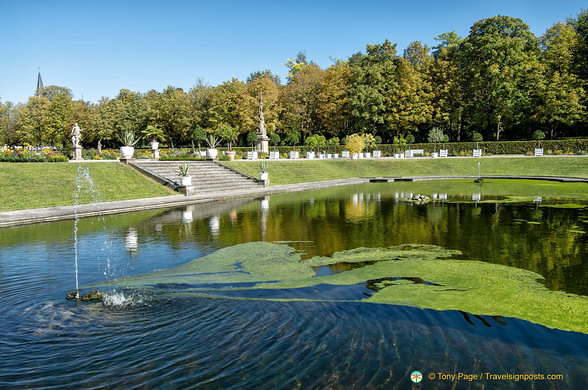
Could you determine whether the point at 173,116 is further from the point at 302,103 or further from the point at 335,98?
the point at 335,98

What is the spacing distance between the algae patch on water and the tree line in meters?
45.5

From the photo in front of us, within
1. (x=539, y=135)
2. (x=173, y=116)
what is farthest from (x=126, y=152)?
(x=539, y=135)

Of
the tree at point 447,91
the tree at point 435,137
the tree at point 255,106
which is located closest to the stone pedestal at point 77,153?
the tree at point 255,106

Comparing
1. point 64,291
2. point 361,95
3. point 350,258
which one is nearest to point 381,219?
point 350,258

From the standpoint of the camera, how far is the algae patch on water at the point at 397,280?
5.55m

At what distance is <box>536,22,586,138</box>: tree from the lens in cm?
4484

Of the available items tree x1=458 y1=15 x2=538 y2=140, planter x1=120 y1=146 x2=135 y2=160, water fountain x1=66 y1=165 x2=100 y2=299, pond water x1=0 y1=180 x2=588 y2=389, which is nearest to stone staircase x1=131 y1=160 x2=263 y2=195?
planter x1=120 y1=146 x2=135 y2=160

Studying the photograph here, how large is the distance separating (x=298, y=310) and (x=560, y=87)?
53.1 m

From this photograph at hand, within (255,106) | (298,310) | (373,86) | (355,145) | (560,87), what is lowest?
(298,310)

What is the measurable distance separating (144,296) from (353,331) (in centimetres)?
345

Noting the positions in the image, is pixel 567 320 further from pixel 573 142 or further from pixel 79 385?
pixel 573 142

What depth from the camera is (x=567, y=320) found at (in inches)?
198

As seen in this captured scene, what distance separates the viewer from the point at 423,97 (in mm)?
53469

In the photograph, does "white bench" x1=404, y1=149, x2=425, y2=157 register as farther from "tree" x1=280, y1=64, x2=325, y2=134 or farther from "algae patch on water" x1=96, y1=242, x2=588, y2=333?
"algae patch on water" x1=96, y1=242, x2=588, y2=333
